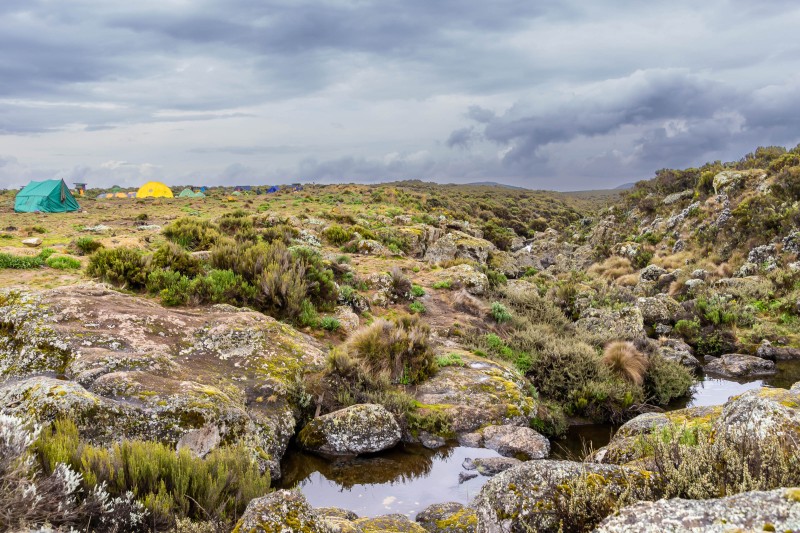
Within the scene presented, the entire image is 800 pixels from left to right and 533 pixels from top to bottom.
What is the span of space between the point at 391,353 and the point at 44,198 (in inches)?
1408

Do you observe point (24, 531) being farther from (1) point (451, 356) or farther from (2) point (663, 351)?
(2) point (663, 351)

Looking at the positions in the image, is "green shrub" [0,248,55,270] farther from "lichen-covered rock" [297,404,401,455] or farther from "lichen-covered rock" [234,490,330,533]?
"lichen-covered rock" [234,490,330,533]

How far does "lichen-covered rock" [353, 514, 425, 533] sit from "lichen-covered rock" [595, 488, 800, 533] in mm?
2390

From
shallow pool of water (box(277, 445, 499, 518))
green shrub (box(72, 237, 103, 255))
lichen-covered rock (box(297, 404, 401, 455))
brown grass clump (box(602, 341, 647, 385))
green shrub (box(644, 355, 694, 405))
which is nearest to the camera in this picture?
shallow pool of water (box(277, 445, 499, 518))

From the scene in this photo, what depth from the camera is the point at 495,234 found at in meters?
37.3

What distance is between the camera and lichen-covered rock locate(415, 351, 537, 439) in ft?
27.5

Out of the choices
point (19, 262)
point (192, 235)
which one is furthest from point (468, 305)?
point (19, 262)

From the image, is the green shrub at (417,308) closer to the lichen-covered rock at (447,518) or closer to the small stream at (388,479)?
the small stream at (388,479)

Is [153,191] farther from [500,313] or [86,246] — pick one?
[500,313]

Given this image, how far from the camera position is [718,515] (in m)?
2.64

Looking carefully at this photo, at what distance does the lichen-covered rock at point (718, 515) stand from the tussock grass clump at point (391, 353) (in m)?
6.19

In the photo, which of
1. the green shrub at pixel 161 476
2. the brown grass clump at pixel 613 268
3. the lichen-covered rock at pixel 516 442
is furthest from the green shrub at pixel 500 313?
the brown grass clump at pixel 613 268

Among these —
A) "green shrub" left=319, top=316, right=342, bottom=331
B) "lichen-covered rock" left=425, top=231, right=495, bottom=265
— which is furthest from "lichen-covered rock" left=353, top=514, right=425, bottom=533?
"lichen-covered rock" left=425, top=231, right=495, bottom=265

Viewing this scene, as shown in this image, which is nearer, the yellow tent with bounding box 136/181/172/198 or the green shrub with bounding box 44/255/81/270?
the green shrub with bounding box 44/255/81/270
